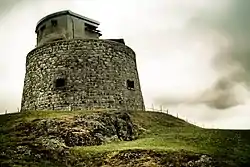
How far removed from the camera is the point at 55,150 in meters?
22.0

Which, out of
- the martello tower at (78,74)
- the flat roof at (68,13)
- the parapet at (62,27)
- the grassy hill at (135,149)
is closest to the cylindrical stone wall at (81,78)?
the martello tower at (78,74)

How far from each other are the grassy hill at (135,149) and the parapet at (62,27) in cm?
1239

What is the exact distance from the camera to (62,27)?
41.1 meters

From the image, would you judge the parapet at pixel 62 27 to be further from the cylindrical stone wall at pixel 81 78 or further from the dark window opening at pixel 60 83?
the dark window opening at pixel 60 83

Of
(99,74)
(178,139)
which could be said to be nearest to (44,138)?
(178,139)

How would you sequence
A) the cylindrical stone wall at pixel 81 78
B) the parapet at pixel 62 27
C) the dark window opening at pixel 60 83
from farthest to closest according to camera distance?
the parapet at pixel 62 27 < the dark window opening at pixel 60 83 < the cylindrical stone wall at pixel 81 78

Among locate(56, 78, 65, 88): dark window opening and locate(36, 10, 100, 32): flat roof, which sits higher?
locate(36, 10, 100, 32): flat roof

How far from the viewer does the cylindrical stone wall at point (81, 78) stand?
36.3 meters

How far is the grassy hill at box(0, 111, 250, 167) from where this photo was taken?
21109 millimetres

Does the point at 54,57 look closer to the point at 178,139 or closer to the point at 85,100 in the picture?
the point at 85,100

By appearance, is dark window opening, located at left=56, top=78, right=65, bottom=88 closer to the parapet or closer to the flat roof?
the parapet

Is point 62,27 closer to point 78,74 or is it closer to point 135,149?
point 78,74

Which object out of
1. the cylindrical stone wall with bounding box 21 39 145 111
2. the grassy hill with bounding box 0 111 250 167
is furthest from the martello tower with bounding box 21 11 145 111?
the grassy hill with bounding box 0 111 250 167

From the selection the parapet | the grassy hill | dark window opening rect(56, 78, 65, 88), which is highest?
the parapet
